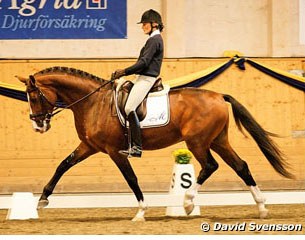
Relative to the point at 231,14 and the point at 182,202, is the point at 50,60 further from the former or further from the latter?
the point at 182,202

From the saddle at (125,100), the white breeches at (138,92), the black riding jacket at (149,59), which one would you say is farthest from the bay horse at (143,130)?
the black riding jacket at (149,59)

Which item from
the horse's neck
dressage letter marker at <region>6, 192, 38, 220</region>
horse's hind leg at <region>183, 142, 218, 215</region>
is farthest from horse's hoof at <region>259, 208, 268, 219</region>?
dressage letter marker at <region>6, 192, 38, 220</region>

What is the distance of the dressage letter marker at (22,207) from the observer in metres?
7.37

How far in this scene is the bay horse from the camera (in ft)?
24.3

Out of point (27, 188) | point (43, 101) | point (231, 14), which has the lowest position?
point (27, 188)

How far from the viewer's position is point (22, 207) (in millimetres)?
7418

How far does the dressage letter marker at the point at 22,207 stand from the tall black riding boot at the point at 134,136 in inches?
41.0

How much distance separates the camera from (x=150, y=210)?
8.73 meters

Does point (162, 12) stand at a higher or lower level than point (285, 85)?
higher

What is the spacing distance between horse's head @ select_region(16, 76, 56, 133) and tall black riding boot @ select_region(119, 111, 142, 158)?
0.81 m

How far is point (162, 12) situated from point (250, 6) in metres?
1.43

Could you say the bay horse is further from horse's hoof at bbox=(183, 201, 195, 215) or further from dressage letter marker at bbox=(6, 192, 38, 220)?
dressage letter marker at bbox=(6, 192, 38, 220)

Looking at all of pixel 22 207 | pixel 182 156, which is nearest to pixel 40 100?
pixel 22 207
